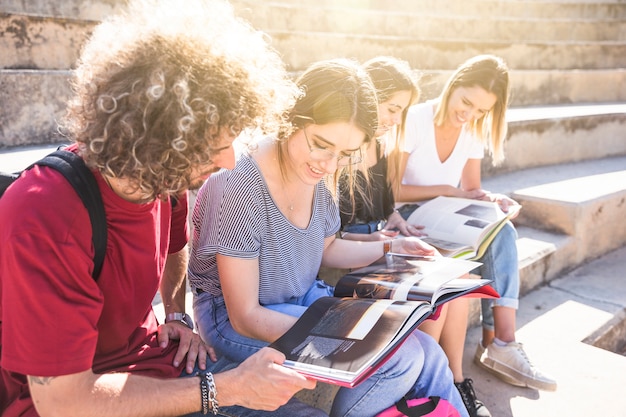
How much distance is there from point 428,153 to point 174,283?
4.68ft

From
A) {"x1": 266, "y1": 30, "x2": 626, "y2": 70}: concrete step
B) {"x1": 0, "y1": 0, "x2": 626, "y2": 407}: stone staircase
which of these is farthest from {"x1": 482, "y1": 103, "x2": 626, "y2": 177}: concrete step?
{"x1": 266, "y1": 30, "x2": 626, "y2": 70}: concrete step

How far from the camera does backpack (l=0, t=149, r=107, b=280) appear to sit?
93cm

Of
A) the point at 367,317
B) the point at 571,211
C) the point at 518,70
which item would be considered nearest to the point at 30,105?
the point at 367,317

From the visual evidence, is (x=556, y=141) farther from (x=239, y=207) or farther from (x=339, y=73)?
(x=239, y=207)

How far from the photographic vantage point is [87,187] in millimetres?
940

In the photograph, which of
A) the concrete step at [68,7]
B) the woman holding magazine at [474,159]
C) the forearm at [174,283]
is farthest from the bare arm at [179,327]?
the concrete step at [68,7]

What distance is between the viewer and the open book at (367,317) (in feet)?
3.40

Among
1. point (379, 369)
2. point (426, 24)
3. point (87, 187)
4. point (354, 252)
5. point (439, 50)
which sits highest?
point (426, 24)

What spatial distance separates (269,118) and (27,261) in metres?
0.55

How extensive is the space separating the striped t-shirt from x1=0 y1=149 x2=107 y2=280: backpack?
1.27ft

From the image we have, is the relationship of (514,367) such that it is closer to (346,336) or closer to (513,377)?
(513,377)

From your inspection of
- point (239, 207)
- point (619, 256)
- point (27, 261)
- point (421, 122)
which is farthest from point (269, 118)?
point (619, 256)

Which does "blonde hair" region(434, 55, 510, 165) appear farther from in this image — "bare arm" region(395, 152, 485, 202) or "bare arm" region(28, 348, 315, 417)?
"bare arm" region(28, 348, 315, 417)

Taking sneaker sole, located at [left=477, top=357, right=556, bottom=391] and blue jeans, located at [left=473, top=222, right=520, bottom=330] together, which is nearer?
sneaker sole, located at [left=477, top=357, right=556, bottom=391]
